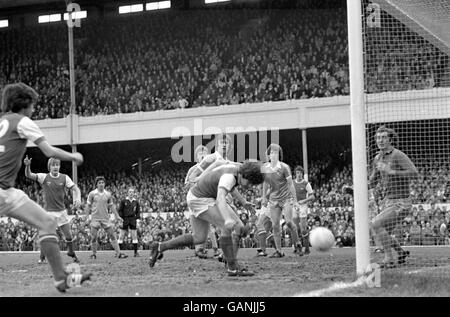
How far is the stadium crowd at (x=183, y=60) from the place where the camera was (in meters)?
32.6

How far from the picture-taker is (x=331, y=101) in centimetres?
2839

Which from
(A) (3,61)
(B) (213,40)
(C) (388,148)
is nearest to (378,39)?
(C) (388,148)

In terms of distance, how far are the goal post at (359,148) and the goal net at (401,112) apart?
1.47 feet

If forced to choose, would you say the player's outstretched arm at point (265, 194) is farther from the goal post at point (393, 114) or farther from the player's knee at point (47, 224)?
the player's knee at point (47, 224)

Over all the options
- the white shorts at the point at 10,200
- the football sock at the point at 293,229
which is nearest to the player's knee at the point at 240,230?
the white shorts at the point at 10,200

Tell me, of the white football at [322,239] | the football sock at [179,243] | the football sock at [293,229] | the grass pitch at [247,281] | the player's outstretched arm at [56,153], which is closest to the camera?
the player's outstretched arm at [56,153]

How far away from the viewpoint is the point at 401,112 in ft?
45.5

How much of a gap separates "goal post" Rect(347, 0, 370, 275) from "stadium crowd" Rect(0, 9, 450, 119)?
71.1ft

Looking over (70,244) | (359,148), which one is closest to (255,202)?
(70,244)

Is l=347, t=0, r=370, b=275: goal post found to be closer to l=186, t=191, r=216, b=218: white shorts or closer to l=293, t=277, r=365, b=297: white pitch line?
l=293, t=277, r=365, b=297: white pitch line

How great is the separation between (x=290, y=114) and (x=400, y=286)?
2174 cm

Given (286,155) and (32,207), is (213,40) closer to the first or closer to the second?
(286,155)

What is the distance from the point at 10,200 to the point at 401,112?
9.03 metres

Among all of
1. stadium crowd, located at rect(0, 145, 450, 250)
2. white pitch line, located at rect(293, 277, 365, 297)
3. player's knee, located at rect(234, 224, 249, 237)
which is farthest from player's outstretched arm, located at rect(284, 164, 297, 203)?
white pitch line, located at rect(293, 277, 365, 297)
